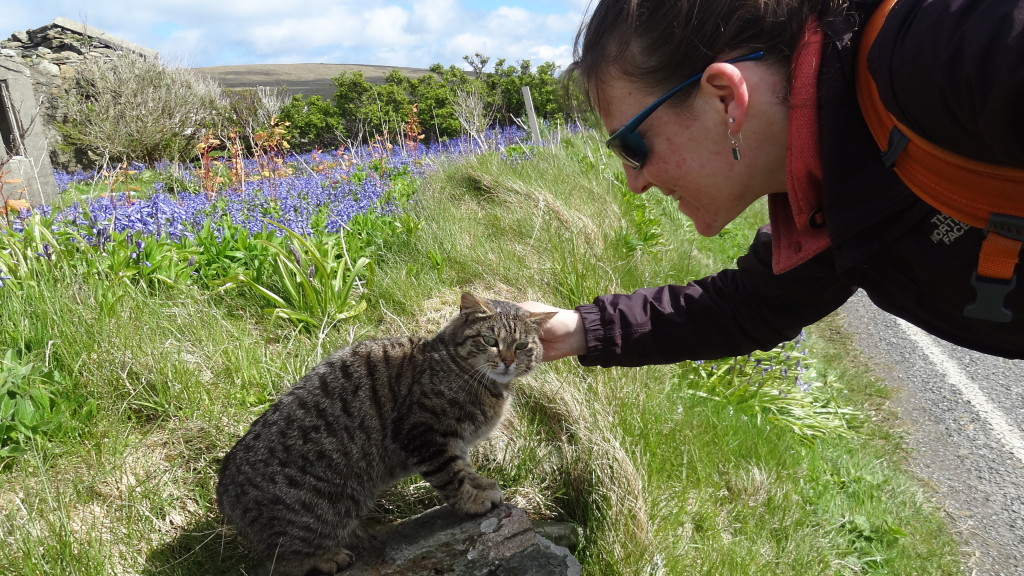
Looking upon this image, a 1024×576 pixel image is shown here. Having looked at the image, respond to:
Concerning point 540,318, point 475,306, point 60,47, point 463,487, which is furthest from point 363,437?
point 60,47

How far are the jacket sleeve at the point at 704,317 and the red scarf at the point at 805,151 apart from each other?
0.57 metres

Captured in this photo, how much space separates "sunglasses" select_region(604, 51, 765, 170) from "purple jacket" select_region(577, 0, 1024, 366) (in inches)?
15.6

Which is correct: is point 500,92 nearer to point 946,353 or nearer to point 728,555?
point 946,353

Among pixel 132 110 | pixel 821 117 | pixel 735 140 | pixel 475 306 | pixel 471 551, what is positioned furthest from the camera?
pixel 132 110

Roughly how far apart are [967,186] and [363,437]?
91.5 inches

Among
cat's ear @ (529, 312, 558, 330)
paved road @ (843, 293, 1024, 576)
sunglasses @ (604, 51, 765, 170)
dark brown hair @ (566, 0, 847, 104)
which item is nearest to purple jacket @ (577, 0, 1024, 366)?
dark brown hair @ (566, 0, 847, 104)

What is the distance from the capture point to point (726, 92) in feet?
5.44

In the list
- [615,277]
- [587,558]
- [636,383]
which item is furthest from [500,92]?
[587,558]

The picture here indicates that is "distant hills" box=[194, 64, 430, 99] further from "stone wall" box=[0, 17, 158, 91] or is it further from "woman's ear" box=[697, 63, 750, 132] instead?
"woman's ear" box=[697, 63, 750, 132]

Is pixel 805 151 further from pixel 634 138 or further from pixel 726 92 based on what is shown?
pixel 634 138

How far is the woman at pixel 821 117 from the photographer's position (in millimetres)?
1114

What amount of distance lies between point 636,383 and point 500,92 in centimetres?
1342

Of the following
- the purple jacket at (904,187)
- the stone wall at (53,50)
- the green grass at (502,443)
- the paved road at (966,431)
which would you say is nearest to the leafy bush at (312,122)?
the stone wall at (53,50)

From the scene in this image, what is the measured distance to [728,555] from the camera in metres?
2.74
